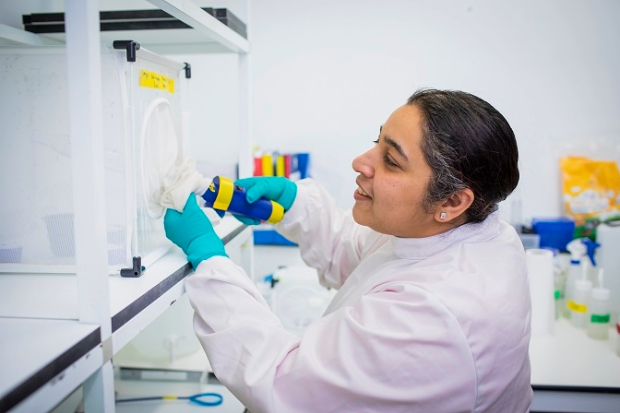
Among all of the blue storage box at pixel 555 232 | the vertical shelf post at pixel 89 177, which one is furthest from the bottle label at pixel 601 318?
the vertical shelf post at pixel 89 177

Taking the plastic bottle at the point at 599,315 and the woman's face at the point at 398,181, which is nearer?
the woman's face at the point at 398,181

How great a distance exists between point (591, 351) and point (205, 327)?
1.33 meters

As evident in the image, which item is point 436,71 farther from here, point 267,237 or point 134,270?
point 134,270

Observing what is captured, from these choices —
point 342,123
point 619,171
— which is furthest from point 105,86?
A: point 619,171

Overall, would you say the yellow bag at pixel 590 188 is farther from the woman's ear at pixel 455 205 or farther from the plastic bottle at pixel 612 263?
the woman's ear at pixel 455 205

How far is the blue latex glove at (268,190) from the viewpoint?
121 cm

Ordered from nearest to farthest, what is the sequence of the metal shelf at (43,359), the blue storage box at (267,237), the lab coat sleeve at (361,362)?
the metal shelf at (43,359)
the lab coat sleeve at (361,362)
the blue storage box at (267,237)

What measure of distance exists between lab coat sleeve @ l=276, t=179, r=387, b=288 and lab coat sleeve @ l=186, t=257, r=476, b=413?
0.53 m

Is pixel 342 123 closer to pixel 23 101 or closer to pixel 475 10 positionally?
pixel 475 10

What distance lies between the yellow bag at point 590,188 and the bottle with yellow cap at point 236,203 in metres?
1.40

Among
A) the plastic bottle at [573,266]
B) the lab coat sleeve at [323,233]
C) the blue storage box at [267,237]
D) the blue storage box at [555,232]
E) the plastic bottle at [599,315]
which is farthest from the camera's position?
the blue storage box at [267,237]

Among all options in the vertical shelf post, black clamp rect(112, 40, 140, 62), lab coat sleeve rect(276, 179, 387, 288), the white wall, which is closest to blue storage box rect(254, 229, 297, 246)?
the white wall

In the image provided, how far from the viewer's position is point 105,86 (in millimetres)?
853

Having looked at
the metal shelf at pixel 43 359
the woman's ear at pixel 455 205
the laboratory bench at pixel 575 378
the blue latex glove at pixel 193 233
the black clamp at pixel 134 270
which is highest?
the woman's ear at pixel 455 205
